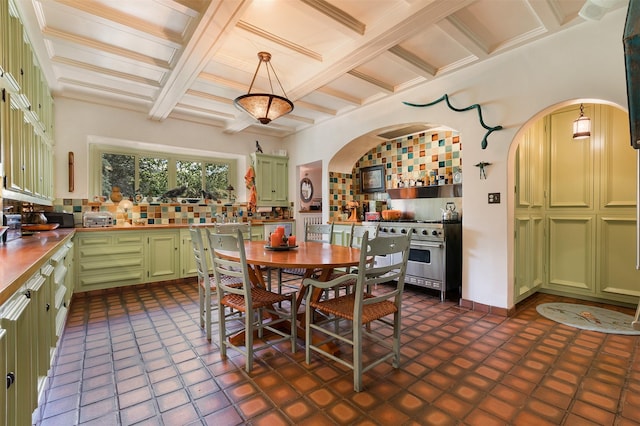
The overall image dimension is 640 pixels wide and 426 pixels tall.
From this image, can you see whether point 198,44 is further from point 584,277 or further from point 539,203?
point 584,277

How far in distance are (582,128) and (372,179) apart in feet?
9.15

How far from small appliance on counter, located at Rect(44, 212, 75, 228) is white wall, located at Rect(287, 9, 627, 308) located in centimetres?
446

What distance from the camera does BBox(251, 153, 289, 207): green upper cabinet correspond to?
5488mm

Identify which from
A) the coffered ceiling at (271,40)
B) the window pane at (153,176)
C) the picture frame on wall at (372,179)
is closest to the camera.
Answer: the coffered ceiling at (271,40)

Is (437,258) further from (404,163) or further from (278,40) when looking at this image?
(278,40)

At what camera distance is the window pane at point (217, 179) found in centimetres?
539

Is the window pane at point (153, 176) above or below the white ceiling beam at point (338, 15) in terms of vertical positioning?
below

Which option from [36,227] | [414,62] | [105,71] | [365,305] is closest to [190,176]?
[105,71]

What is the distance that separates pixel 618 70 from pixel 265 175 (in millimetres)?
4693

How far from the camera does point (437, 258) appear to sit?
3.49m

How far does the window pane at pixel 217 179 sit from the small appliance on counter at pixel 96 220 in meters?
1.62

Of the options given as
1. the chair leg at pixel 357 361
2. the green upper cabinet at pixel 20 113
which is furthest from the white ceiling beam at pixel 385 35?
the green upper cabinet at pixel 20 113

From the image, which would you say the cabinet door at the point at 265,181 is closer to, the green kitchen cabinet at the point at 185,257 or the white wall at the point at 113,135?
the white wall at the point at 113,135

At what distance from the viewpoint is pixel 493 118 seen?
9.85ft
